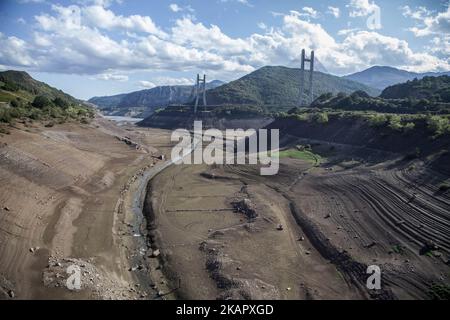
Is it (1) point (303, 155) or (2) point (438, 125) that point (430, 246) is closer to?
(2) point (438, 125)

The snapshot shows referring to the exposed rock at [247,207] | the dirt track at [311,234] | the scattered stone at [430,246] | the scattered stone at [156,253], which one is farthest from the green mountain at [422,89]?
the scattered stone at [156,253]

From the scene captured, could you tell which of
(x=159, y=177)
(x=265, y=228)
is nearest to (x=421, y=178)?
(x=265, y=228)

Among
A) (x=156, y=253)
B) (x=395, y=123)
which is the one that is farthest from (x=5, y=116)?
(x=395, y=123)

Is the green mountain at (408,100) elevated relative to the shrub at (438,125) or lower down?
elevated

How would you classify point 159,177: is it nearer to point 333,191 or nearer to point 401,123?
point 333,191

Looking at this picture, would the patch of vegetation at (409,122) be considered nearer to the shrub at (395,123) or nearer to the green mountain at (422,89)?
the shrub at (395,123)

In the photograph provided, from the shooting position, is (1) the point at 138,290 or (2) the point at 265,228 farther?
(2) the point at 265,228

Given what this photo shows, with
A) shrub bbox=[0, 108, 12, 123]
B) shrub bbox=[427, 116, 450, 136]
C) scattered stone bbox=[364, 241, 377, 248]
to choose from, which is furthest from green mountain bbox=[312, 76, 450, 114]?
shrub bbox=[0, 108, 12, 123]
